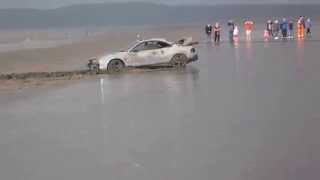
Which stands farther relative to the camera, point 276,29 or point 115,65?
point 276,29

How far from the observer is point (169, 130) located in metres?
13.7

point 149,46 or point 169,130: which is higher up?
point 149,46

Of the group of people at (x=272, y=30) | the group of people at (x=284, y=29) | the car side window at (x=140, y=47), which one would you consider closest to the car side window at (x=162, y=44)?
the car side window at (x=140, y=47)

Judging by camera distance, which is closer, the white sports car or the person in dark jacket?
the white sports car

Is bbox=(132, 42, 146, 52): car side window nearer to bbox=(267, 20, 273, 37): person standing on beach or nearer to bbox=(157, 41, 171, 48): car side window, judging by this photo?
bbox=(157, 41, 171, 48): car side window

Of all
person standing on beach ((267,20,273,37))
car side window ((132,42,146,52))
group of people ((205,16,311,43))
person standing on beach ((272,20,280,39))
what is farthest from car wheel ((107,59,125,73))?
person standing on beach ((267,20,273,37))

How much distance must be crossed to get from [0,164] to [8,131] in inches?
130

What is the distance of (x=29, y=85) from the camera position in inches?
998

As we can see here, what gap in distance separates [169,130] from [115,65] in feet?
56.4

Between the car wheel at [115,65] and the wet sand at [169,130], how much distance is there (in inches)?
251

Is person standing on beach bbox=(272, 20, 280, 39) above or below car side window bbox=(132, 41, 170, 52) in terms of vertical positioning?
above


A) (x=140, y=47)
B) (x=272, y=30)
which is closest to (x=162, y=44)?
(x=140, y=47)

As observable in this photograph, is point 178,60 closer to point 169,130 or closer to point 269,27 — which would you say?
point 169,130

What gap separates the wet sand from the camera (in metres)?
10.4
